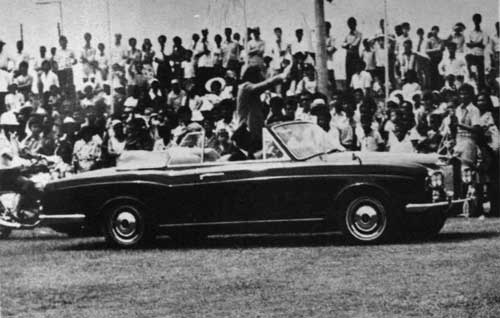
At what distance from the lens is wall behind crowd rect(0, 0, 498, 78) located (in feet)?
27.5

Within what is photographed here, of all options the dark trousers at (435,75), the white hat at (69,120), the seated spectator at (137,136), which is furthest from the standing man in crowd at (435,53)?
the white hat at (69,120)

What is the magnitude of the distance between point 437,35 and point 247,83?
196 cm

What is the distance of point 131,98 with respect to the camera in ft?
30.1

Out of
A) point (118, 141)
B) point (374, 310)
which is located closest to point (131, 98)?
point (118, 141)

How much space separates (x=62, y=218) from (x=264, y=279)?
2.77 meters

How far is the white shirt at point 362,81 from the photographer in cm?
880

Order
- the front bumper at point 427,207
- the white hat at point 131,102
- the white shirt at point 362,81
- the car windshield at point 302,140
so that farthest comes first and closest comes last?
the white hat at point 131,102 < the white shirt at point 362,81 < the car windshield at point 302,140 < the front bumper at point 427,207

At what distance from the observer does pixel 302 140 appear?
27.9ft

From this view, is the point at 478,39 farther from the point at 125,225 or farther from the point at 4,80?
the point at 4,80

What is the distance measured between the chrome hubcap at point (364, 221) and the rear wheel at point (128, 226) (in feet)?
6.53

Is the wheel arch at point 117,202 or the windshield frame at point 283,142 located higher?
the windshield frame at point 283,142

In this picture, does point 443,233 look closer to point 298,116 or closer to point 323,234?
point 323,234

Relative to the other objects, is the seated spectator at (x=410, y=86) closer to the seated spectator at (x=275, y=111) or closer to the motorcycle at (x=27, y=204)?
the seated spectator at (x=275, y=111)

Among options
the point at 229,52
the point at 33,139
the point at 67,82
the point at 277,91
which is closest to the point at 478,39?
the point at 277,91
